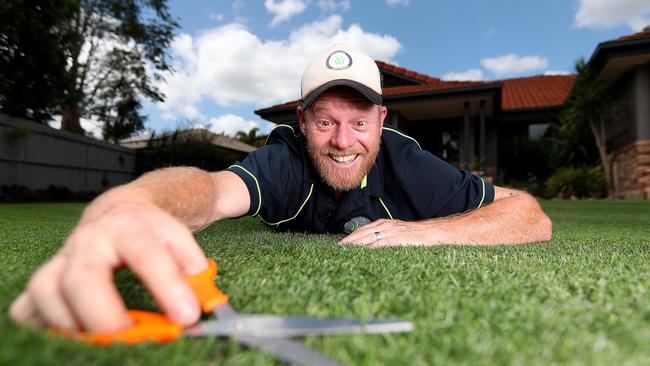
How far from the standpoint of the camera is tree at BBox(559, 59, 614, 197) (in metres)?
11.4

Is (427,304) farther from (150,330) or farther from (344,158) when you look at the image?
(344,158)

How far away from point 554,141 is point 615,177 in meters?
2.23

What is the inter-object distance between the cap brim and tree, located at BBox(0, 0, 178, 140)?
31.7 feet

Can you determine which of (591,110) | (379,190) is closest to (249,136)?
(591,110)

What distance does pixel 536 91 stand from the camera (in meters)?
16.1

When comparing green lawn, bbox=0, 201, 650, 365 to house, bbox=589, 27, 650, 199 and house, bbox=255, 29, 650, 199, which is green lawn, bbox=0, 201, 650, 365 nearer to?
house, bbox=589, 27, 650, 199

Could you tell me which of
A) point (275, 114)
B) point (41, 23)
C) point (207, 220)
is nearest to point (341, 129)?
point (207, 220)

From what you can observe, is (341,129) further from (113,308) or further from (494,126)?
(494,126)

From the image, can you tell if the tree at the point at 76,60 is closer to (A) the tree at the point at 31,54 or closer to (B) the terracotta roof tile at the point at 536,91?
(A) the tree at the point at 31,54

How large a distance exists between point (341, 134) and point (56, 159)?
1256cm

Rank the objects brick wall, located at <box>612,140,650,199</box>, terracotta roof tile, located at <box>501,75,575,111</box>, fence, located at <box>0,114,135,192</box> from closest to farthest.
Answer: brick wall, located at <box>612,140,650,199</box>, fence, located at <box>0,114,135,192</box>, terracotta roof tile, located at <box>501,75,575,111</box>

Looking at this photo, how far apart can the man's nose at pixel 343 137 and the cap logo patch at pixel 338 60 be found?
30cm

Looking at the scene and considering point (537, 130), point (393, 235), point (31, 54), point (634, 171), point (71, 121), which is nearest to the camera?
point (393, 235)

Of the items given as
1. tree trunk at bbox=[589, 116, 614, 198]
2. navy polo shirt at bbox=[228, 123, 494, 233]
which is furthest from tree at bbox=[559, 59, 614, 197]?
navy polo shirt at bbox=[228, 123, 494, 233]
